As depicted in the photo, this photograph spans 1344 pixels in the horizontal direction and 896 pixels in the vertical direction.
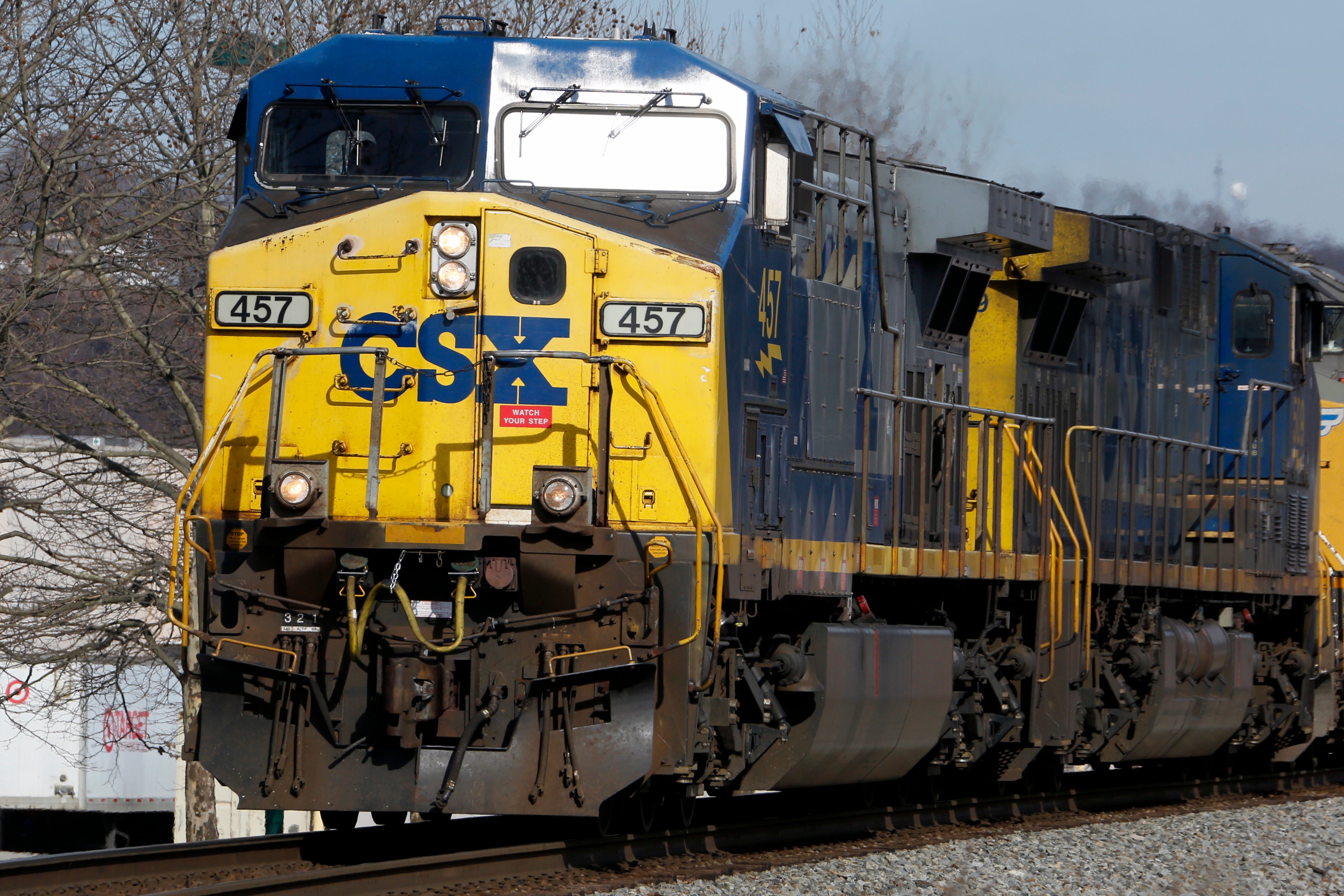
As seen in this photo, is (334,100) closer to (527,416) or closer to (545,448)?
(527,416)

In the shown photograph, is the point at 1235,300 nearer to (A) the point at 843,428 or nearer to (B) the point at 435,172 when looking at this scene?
(A) the point at 843,428

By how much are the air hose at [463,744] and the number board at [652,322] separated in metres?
1.72

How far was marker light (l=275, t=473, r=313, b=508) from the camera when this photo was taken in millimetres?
7105

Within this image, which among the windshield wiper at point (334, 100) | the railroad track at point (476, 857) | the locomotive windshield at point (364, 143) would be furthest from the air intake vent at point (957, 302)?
the windshield wiper at point (334, 100)

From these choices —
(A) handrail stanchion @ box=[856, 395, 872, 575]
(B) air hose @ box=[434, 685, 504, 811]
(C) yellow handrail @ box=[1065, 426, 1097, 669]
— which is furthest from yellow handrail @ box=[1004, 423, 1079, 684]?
(B) air hose @ box=[434, 685, 504, 811]

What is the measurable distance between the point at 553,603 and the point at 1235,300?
9.13 metres

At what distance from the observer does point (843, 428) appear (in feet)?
30.1

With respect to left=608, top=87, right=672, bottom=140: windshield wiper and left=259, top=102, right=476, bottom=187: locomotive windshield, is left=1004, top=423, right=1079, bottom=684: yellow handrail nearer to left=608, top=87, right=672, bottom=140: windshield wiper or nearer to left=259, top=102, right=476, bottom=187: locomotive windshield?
left=608, top=87, right=672, bottom=140: windshield wiper

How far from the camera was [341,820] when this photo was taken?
8.34 m

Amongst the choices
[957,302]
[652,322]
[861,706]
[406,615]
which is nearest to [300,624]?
[406,615]

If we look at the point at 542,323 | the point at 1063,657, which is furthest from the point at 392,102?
the point at 1063,657

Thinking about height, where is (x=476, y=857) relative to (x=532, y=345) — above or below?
below

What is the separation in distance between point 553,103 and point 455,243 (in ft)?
2.91

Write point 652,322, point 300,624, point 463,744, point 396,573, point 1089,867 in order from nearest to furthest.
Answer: point 463,744 → point 396,573 → point 300,624 → point 652,322 → point 1089,867
